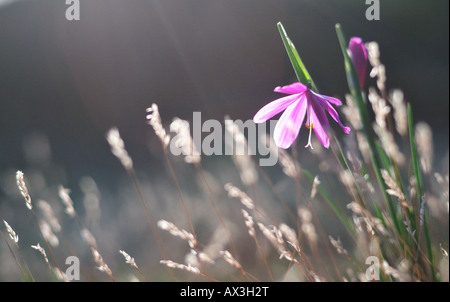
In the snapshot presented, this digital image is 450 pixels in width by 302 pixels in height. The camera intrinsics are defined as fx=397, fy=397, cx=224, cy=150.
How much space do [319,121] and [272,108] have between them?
0.34ft

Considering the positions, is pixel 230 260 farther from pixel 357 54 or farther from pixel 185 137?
pixel 357 54

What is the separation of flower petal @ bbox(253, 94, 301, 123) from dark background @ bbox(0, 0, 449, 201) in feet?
8.88

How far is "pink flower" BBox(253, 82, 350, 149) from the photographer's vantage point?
0.79 metres

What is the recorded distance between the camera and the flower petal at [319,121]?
800 millimetres

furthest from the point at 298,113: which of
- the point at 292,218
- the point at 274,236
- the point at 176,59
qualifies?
the point at 176,59

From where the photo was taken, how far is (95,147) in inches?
153

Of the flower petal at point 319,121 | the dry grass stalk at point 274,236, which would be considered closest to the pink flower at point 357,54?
the flower petal at point 319,121

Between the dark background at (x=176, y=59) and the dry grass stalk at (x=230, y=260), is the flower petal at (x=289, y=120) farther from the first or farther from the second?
the dark background at (x=176, y=59)

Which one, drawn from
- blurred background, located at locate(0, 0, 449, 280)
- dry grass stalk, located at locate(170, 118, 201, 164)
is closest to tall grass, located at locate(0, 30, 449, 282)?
dry grass stalk, located at locate(170, 118, 201, 164)

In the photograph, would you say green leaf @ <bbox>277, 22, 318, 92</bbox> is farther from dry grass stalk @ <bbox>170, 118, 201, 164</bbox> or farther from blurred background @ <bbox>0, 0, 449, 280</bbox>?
blurred background @ <bbox>0, 0, 449, 280</bbox>

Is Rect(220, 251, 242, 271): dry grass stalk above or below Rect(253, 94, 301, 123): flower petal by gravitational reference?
below

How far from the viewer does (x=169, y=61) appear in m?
3.87
